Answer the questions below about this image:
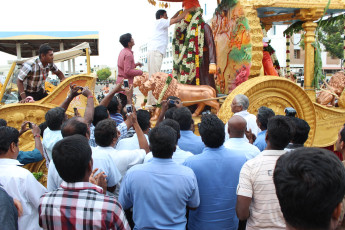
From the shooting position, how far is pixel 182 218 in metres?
2.21

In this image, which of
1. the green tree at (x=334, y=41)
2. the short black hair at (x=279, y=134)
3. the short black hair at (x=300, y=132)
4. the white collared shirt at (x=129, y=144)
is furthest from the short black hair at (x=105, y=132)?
the green tree at (x=334, y=41)

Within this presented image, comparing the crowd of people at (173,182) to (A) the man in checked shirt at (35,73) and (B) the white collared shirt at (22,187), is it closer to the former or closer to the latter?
(B) the white collared shirt at (22,187)

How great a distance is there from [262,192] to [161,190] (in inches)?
26.9

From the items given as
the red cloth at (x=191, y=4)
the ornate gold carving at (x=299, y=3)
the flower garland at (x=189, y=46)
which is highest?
the red cloth at (x=191, y=4)

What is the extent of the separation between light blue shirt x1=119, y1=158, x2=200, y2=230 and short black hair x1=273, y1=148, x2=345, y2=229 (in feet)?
3.59

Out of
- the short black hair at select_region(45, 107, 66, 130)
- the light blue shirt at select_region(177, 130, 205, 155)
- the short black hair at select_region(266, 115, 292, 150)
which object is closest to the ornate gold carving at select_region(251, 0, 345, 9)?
the light blue shirt at select_region(177, 130, 205, 155)

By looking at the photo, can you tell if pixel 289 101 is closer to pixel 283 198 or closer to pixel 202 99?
pixel 202 99

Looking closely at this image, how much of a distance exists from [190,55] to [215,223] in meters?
3.77

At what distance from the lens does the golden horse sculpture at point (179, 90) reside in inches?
215

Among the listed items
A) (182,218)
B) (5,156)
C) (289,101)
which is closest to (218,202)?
Result: (182,218)

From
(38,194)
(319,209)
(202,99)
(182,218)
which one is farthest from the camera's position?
(202,99)

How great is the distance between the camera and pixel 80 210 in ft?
5.46

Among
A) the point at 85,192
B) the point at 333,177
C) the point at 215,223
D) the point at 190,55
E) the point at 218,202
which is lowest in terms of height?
the point at 215,223

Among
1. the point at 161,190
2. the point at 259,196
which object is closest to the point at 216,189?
the point at 259,196
